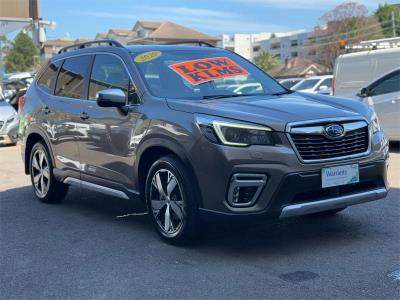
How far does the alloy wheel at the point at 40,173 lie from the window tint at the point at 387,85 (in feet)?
22.6

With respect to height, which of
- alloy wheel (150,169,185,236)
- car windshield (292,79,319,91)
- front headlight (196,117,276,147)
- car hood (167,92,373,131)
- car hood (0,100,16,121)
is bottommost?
car windshield (292,79,319,91)

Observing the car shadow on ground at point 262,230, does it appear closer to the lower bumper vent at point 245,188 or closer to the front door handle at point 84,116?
the lower bumper vent at point 245,188

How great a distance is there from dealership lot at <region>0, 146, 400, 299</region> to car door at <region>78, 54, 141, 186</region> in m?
0.60

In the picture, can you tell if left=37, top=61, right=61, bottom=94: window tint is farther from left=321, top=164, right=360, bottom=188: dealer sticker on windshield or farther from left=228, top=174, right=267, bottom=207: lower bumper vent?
left=321, top=164, right=360, bottom=188: dealer sticker on windshield

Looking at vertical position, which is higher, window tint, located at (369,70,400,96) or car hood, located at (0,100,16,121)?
window tint, located at (369,70,400,96)

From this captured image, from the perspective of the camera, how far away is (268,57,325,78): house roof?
6975 centimetres

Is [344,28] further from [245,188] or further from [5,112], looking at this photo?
[245,188]

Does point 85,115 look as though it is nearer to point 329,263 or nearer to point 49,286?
point 49,286

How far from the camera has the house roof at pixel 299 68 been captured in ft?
229

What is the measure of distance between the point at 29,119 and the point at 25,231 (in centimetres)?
189

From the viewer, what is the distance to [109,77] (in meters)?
5.96

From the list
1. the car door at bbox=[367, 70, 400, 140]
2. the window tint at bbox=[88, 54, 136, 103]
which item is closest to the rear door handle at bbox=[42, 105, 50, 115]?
the window tint at bbox=[88, 54, 136, 103]

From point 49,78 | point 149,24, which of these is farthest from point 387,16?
point 49,78

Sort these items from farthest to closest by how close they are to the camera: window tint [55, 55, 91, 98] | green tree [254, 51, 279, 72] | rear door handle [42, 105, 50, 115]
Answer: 1. green tree [254, 51, 279, 72]
2. rear door handle [42, 105, 50, 115]
3. window tint [55, 55, 91, 98]
